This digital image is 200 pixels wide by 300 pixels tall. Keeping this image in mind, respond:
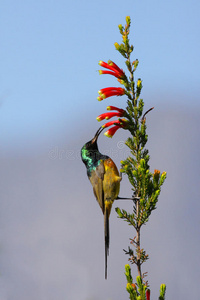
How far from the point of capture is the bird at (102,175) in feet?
29.1

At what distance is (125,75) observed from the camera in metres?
7.79

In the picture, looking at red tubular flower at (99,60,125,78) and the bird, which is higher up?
red tubular flower at (99,60,125,78)

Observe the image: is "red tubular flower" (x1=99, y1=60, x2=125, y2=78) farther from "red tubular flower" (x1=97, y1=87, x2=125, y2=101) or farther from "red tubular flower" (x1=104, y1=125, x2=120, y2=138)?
"red tubular flower" (x1=104, y1=125, x2=120, y2=138)

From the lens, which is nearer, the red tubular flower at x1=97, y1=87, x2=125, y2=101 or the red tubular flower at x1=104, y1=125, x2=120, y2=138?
the red tubular flower at x1=97, y1=87, x2=125, y2=101

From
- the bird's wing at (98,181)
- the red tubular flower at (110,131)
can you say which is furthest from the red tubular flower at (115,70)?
the bird's wing at (98,181)

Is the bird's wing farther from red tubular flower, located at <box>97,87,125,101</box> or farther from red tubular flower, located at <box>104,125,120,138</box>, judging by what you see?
red tubular flower, located at <box>97,87,125,101</box>

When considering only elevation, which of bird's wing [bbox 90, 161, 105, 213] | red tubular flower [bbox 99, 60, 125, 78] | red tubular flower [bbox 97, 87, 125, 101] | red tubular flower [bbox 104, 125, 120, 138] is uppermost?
red tubular flower [bbox 99, 60, 125, 78]

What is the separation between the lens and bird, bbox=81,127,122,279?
8.88 meters

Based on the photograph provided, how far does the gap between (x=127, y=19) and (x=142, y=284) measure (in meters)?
4.17

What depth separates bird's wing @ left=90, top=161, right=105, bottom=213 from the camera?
8969 millimetres

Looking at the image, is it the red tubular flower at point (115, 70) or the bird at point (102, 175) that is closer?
the red tubular flower at point (115, 70)

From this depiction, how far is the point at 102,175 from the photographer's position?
915 centimetres

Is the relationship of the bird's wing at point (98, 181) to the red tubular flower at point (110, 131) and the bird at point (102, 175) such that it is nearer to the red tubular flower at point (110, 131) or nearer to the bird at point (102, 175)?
the bird at point (102, 175)

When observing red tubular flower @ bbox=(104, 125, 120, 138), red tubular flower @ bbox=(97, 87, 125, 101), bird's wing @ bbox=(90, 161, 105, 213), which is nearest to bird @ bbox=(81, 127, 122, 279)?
bird's wing @ bbox=(90, 161, 105, 213)
